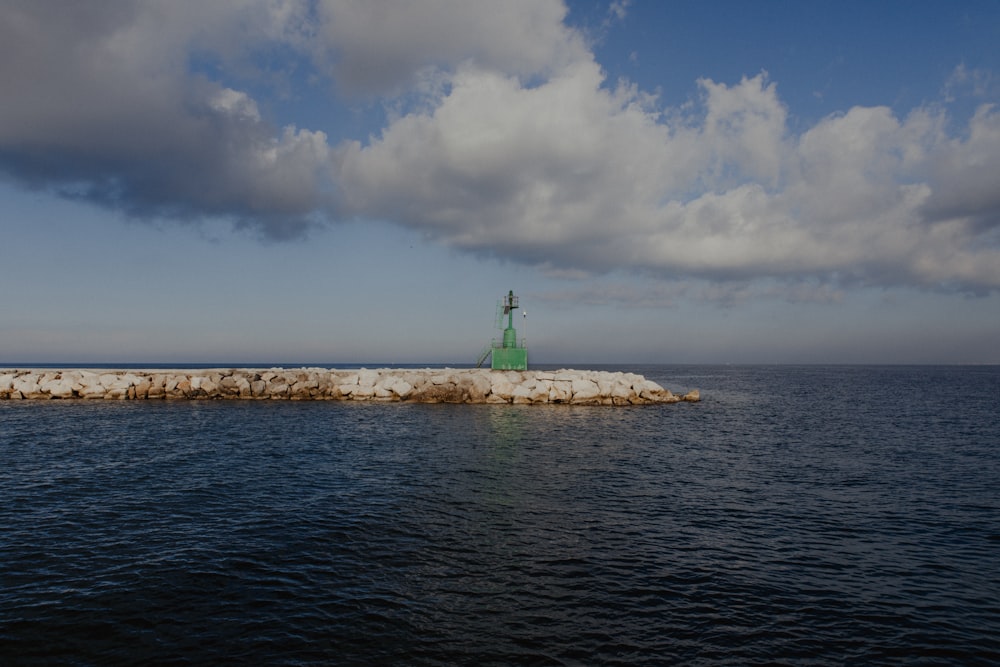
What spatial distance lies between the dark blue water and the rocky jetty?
20801 millimetres

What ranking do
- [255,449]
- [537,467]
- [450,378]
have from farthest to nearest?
Result: [450,378] < [255,449] < [537,467]

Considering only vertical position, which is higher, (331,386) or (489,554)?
(331,386)

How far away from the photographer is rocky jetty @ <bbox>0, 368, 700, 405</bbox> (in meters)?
49.6

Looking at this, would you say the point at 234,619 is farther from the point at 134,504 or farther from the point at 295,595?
the point at 134,504

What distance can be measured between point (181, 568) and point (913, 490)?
2559 centimetres

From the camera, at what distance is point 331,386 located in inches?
2055

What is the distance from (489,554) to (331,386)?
42.4 metres

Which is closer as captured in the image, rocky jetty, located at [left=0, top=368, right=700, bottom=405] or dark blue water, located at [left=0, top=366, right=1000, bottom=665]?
dark blue water, located at [left=0, top=366, right=1000, bottom=665]

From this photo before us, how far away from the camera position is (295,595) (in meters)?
11.1

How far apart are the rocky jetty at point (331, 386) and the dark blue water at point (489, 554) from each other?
20.8 metres

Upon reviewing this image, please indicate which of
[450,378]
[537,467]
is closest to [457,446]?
[537,467]

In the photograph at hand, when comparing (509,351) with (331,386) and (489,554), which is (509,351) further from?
(489,554)

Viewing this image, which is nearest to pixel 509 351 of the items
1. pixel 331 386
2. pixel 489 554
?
pixel 331 386

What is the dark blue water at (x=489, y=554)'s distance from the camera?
372 inches
